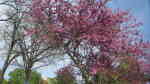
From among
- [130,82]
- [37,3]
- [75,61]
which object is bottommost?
[130,82]

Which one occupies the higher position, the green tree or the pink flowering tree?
the pink flowering tree

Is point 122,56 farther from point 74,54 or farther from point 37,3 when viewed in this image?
point 37,3

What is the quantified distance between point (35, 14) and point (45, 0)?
63 centimetres

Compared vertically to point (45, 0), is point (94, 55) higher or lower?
lower

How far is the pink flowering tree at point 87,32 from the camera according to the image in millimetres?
7021

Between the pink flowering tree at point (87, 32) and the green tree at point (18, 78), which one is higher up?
the pink flowering tree at point (87, 32)

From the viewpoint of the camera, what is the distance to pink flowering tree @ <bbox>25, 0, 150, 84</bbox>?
7021 millimetres

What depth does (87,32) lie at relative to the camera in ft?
22.9

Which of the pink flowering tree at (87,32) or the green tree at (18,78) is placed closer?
the pink flowering tree at (87,32)

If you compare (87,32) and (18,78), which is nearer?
(87,32)

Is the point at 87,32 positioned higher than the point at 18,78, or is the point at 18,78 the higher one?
the point at 87,32

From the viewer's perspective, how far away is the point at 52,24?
7.47m

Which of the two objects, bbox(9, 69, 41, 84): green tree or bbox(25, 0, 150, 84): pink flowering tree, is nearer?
bbox(25, 0, 150, 84): pink flowering tree

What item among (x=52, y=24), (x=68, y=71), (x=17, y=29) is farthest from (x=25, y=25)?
(x=52, y=24)
